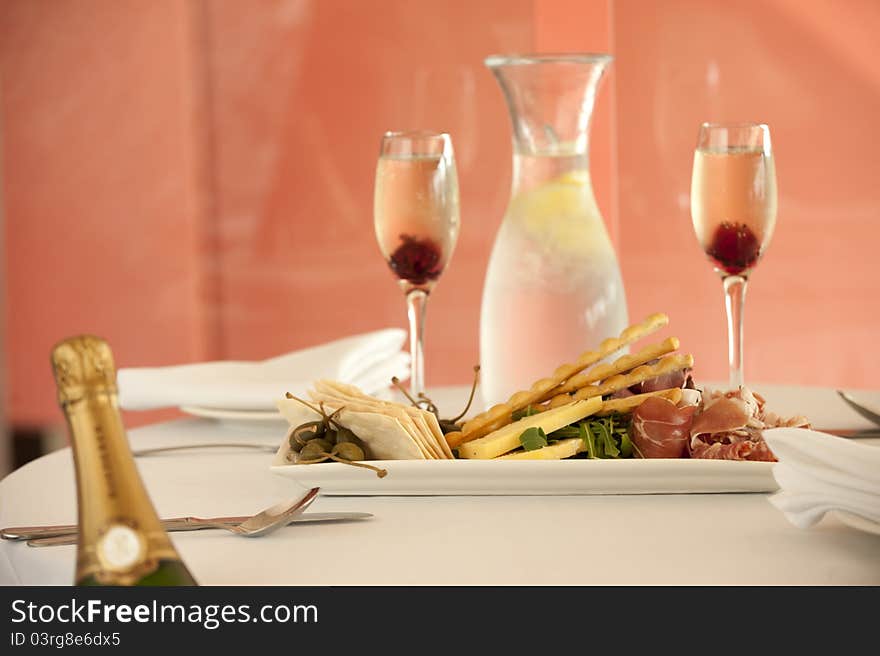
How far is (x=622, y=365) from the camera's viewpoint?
3.14ft

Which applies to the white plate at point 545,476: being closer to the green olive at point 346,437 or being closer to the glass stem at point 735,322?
the green olive at point 346,437

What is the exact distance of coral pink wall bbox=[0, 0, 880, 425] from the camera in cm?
→ 344

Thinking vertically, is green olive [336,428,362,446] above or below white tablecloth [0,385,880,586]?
above

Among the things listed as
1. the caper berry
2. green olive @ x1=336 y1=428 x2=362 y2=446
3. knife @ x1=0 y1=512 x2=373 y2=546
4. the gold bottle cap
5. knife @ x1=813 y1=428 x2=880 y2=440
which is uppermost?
the gold bottle cap

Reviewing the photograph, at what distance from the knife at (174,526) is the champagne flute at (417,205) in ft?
1.35

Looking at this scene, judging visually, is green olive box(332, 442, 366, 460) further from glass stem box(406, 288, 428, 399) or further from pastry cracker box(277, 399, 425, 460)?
glass stem box(406, 288, 428, 399)

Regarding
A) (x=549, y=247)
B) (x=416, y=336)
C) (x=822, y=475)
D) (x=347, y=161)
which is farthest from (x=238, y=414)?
(x=347, y=161)

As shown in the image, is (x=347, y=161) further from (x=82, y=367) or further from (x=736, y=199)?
(x=82, y=367)

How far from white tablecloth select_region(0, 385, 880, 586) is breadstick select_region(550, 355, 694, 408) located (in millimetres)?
107

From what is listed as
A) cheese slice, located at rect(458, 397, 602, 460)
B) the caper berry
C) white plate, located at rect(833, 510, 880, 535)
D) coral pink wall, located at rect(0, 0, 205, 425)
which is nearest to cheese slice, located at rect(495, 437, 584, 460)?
cheese slice, located at rect(458, 397, 602, 460)

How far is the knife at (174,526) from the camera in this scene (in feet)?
2.52

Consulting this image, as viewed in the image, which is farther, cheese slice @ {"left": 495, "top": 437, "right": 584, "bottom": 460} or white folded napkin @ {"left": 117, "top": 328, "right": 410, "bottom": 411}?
white folded napkin @ {"left": 117, "top": 328, "right": 410, "bottom": 411}
